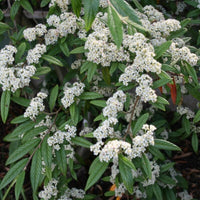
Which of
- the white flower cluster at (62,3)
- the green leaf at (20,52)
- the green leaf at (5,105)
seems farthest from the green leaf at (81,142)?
the white flower cluster at (62,3)

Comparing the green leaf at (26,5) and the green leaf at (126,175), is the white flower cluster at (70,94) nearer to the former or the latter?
the green leaf at (126,175)

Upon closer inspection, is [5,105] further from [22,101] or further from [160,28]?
[160,28]

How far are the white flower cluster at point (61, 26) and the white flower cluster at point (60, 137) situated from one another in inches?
26.0

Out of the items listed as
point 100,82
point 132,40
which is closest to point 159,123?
point 100,82

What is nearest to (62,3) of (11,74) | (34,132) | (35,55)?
(35,55)

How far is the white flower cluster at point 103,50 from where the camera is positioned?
1953 millimetres

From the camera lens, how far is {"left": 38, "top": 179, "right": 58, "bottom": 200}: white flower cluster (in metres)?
2.46

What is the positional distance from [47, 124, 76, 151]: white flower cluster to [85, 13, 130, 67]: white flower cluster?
0.48 meters

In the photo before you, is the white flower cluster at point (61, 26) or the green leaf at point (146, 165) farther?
the white flower cluster at point (61, 26)

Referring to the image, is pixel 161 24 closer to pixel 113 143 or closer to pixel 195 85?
pixel 195 85

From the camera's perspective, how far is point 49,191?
2.46 metres

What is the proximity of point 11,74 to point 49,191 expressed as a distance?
39.5 inches

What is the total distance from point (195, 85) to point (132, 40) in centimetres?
61

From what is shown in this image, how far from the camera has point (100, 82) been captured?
2.51 m
